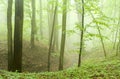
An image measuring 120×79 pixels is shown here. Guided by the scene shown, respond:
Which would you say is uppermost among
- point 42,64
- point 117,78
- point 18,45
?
point 18,45

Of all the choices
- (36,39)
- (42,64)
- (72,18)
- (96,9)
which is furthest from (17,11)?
(72,18)

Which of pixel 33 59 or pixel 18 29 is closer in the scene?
pixel 18 29

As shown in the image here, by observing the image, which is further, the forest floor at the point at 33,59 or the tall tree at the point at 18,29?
the forest floor at the point at 33,59

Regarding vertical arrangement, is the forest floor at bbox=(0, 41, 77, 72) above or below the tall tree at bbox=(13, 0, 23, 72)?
below

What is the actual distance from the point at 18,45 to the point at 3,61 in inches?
252

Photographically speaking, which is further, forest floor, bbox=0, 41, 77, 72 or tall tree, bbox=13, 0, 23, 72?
forest floor, bbox=0, 41, 77, 72

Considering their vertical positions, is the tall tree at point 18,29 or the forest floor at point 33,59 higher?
the tall tree at point 18,29

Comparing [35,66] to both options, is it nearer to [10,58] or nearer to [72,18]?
[10,58]

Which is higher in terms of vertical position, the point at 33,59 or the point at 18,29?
the point at 18,29

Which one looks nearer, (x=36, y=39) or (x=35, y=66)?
(x=35, y=66)

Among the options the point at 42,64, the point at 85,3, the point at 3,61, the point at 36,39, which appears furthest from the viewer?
the point at 36,39

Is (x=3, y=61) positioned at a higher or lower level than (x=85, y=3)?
lower

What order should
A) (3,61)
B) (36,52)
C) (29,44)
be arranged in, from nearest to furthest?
(3,61)
(36,52)
(29,44)

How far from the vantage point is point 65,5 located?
14.4 meters
